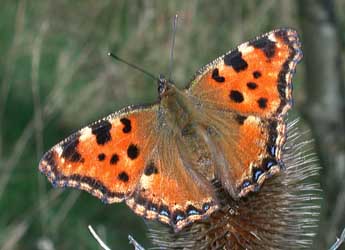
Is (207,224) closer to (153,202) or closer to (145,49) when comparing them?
(153,202)

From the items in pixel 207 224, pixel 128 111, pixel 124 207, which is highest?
pixel 128 111

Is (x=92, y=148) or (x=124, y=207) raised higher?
(x=92, y=148)

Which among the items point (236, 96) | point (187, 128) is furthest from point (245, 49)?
point (187, 128)

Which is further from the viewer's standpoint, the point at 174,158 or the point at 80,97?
the point at 80,97

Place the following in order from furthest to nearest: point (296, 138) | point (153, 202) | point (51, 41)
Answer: point (51, 41), point (296, 138), point (153, 202)

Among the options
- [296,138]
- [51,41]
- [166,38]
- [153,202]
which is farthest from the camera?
[51,41]

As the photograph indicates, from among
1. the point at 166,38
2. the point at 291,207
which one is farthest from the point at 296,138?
the point at 166,38

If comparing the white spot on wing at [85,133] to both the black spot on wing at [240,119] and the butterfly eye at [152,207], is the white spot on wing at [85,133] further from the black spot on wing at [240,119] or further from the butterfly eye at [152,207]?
the black spot on wing at [240,119]

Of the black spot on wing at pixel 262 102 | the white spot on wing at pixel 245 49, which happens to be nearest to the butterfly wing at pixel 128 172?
the black spot on wing at pixel 262 102
